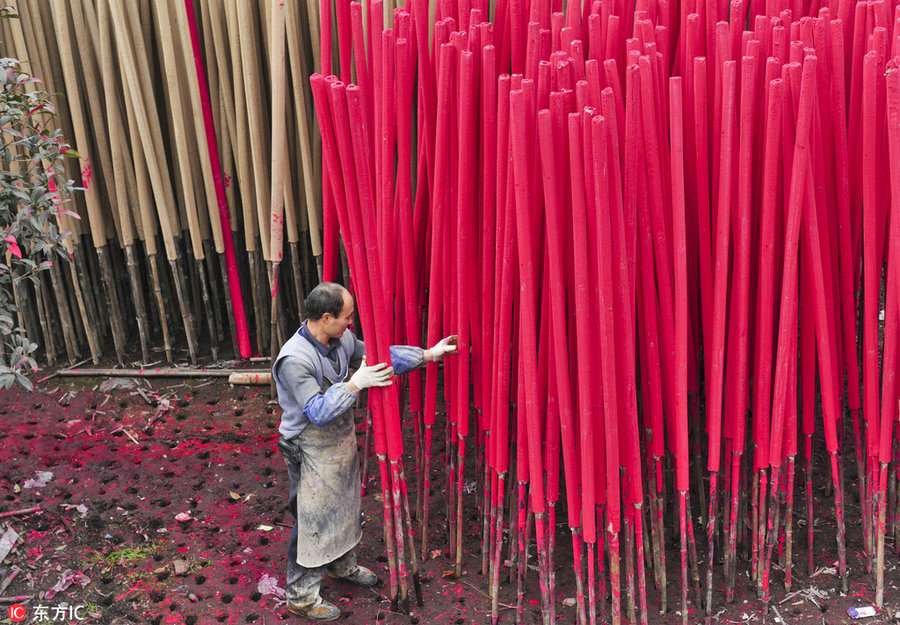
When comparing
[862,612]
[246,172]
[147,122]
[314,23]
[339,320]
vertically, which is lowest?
[862,612]

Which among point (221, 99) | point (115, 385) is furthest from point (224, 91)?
point (115, 385)

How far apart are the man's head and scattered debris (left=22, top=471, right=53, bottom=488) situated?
1.62 m

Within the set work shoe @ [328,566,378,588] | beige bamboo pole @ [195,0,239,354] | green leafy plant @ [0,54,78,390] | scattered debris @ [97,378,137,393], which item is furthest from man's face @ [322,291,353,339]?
scattered debris @ [97,378,137,393]

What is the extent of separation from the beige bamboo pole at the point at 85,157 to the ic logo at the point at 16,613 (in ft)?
5.84

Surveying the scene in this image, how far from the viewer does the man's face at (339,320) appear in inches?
122

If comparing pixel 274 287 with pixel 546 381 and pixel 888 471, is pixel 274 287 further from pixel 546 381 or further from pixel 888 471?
pixel 888 471

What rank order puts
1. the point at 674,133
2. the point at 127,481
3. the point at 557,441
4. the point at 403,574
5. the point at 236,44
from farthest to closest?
the point at 236,44 → the point at 127,481 → the point at 403,574 → the point at 557,441 → the point at 674,133

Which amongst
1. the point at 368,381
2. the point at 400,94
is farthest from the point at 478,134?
the point at 368,381

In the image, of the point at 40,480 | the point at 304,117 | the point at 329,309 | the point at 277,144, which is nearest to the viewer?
the point at 329,309

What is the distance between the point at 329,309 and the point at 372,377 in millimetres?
275

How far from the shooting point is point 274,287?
4.47 meters

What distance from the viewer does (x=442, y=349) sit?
3139 millimetres

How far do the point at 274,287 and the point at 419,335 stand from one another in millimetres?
1319

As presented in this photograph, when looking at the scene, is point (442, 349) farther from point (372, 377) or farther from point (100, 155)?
point (100, 155)
